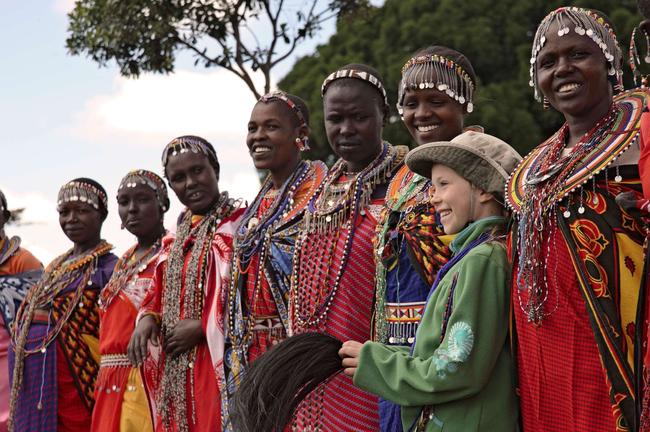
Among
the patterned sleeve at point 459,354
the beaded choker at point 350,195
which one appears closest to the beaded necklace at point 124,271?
the beaded choker at point 350,195

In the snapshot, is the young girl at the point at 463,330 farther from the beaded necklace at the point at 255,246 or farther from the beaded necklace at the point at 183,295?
the beaded necklace at the point at 183,295

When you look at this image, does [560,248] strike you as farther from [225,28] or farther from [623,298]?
[225,28]

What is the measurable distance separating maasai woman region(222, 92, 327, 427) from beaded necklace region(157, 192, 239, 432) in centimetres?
45

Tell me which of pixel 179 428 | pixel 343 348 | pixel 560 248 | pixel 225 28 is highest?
pixel 225 28

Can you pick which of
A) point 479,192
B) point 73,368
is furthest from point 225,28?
point 479,192

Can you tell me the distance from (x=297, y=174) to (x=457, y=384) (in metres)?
2.64

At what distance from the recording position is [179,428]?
6051 millimetres

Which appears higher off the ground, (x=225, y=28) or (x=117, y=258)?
(x=225, y=28)

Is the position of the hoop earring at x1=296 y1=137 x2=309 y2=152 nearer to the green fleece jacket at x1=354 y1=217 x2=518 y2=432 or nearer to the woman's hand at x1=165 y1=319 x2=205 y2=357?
the woman's hand at x1=165 y1=319 x2=205 y2=357

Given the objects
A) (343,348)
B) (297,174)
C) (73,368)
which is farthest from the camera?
(73,368)

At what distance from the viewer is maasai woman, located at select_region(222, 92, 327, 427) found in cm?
544

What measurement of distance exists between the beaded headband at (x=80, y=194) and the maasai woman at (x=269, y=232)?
96.0 inches

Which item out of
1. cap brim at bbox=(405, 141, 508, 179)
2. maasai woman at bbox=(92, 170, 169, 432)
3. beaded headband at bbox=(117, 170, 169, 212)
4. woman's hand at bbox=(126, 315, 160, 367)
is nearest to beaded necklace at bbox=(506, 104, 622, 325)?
cap brim at bbox=(405, 141, 508, 179)

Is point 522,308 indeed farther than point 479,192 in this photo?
No
